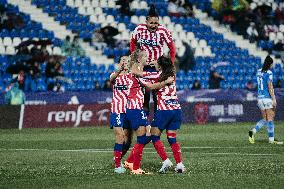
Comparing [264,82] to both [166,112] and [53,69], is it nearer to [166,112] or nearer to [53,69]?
[166,112]

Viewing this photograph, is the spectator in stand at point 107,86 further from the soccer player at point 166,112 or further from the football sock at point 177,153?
the football sock at point 177,153

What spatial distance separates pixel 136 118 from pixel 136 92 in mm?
472

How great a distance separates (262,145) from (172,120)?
6924mm

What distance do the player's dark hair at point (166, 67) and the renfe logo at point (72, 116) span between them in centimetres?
1646

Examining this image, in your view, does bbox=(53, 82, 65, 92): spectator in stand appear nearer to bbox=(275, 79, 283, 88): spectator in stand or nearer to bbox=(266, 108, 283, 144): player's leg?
bbox=(275, 79, 283, 88): spectator in stand

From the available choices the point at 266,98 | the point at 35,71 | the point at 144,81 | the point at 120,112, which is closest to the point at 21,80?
the point at 35,71

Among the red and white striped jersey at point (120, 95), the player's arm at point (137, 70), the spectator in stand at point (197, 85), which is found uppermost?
the player's arm at point (137, 70)

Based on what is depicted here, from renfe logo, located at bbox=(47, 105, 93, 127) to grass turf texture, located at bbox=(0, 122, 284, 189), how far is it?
407 cm

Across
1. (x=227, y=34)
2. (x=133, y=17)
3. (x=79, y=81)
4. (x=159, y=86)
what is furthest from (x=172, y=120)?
(x=227, y=34)

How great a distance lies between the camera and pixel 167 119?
1317 centimetres

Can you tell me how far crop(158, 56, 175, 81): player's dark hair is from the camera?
13.0 meters

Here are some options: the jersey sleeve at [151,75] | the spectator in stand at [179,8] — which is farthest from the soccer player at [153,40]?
the spectator in stand at [179,8]

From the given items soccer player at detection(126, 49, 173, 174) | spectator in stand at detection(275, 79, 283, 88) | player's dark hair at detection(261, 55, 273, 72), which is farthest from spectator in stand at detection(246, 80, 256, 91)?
soccer player at detection(126, 49, 173, 174)

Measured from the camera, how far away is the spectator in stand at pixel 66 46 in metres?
34.8
